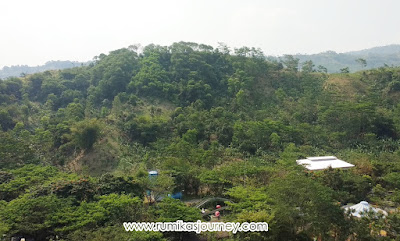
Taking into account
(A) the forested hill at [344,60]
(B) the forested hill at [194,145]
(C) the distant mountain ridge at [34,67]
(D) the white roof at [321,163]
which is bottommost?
(D) the white roof at [321,163]

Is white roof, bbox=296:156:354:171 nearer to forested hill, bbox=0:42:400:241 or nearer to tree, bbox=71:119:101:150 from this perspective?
forested hill, bbox=0:42:400:241

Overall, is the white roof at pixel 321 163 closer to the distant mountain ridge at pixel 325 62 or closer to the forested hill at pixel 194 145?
the forested hill at pixel 194 145

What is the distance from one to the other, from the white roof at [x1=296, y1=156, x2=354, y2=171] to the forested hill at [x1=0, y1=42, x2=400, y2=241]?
99 cm

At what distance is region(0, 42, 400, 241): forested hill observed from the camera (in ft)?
42.3

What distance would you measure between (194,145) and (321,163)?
32.0 feet

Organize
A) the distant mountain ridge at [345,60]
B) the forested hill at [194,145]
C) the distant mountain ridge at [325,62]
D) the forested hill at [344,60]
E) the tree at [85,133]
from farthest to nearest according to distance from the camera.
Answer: the distant mountain ridge at [325,62] < the distant mountain ridge at [345,60] < the forested hill at [344,60] < the tree at [85,133] < the forested hill at [194,145]

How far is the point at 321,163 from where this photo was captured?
21.9 m

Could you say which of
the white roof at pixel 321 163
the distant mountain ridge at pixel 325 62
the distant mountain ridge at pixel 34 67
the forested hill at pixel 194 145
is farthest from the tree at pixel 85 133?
the distant mountain ridge at pixel 34 67

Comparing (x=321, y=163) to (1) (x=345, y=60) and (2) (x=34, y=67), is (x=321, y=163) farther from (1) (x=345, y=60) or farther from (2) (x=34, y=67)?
(2) (x=34, y=67)

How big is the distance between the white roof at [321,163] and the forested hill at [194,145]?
993 mm

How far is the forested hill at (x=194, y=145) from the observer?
12883 mm

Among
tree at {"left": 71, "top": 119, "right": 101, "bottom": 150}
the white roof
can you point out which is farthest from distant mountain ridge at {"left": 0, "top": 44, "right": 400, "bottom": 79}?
tree at {"left": 71, "top": 119, "right": 101, "bottom": 150}

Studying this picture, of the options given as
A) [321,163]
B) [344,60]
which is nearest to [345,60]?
[344,60]

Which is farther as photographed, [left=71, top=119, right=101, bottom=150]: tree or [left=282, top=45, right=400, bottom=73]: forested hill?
[left=282, top=45, right=400, bottom=73]: forested hill
